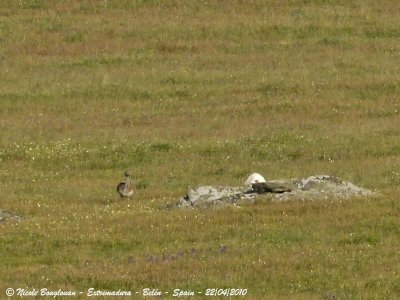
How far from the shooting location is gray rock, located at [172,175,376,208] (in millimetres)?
24500

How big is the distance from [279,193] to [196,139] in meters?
11.5

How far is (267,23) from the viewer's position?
2067 inches

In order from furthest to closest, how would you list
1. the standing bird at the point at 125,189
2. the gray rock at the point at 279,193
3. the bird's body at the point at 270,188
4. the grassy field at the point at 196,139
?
the standing bird at the point at 125,189, the bird's body at the point at 270,188, the gray rock at the point at 279,193, the grassy field at the point at 196,139

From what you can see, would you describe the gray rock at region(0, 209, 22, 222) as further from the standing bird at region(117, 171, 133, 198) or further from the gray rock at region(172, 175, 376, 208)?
the gray rock at region(172, 175, 376, 208)

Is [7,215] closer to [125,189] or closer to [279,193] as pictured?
[125,189]

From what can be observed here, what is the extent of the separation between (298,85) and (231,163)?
35.7 feet

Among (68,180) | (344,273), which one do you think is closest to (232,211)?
(344,273)

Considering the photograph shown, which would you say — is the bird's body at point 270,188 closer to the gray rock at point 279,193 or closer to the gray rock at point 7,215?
the gray rock at point 279,193

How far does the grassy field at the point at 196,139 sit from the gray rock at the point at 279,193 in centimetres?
77

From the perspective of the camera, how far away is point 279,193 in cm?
2475

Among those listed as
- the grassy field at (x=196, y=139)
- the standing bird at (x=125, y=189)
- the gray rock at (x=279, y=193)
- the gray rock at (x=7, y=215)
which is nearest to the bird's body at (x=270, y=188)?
the gray rock at (x=279, y=193)

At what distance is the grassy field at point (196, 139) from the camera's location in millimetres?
18461

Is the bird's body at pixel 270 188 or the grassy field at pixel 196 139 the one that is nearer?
the grassy field at pixel 196 139

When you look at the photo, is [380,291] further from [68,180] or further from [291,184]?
[68,180]
